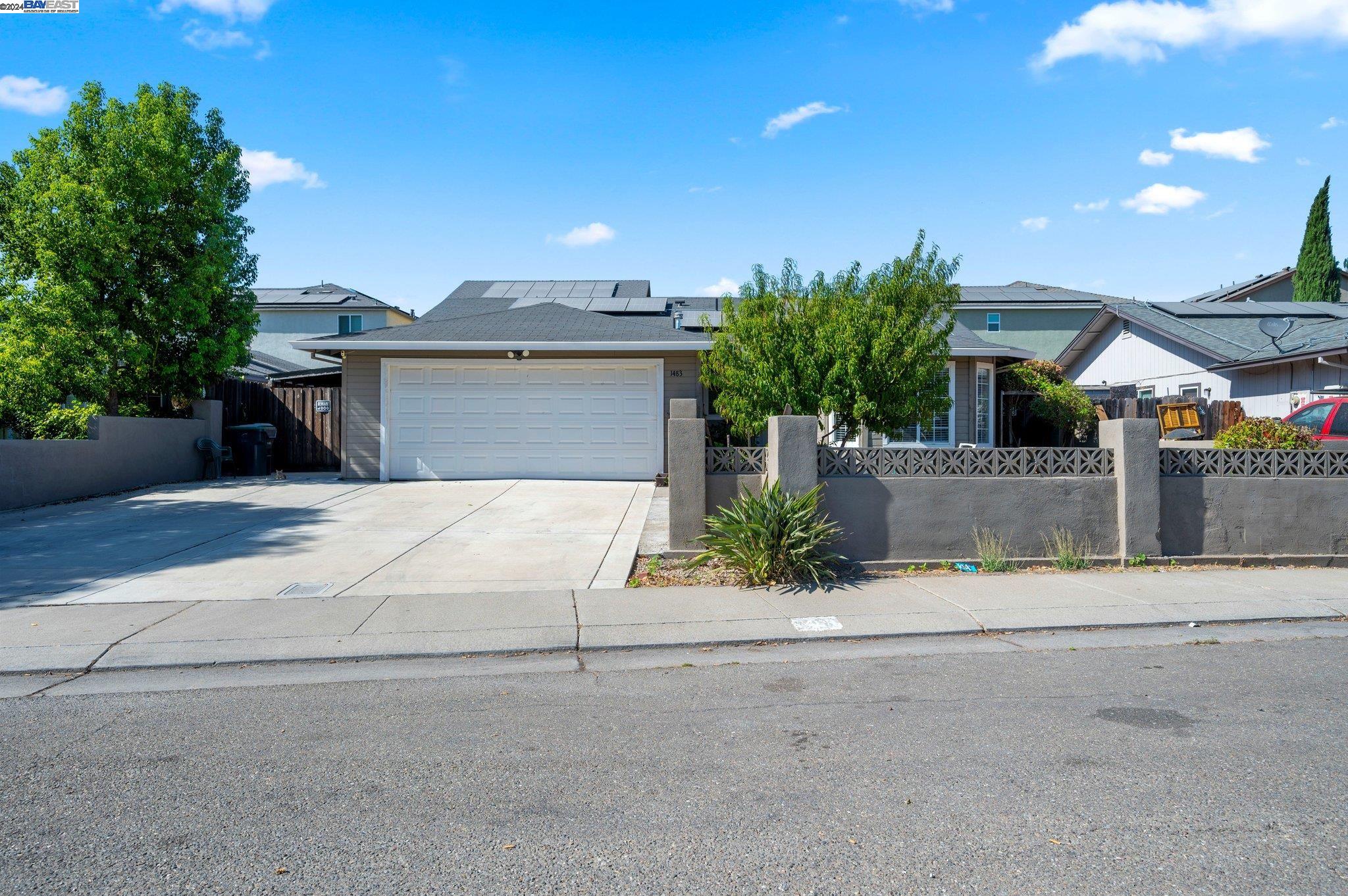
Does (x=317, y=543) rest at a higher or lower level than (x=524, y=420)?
lower

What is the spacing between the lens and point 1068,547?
9.12 meters

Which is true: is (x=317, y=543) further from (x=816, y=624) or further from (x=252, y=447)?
(x=252, y=447)

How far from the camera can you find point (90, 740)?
452cm

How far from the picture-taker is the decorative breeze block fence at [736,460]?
9250 millimetres

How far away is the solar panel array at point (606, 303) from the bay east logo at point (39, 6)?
10.4m

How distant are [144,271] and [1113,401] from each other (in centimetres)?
2320

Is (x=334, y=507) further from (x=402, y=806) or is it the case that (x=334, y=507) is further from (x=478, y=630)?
(x=402, y=806)

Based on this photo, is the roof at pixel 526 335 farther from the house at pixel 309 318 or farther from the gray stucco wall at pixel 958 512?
the house at pixel 309 318

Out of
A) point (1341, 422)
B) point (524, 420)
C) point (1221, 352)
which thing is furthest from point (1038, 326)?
point (524, 420)

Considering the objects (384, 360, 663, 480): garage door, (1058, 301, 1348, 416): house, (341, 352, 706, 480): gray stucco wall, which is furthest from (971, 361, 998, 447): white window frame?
(384, 360, 663, 480): garage door

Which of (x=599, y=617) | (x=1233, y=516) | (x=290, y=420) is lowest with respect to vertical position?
(x=599, y=617)

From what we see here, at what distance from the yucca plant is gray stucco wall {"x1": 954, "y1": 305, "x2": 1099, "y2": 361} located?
1196 inches

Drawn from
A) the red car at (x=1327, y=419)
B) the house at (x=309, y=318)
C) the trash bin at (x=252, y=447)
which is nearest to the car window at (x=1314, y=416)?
the red car at (x=1327, y=419)

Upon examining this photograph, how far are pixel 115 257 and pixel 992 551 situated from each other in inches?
600
